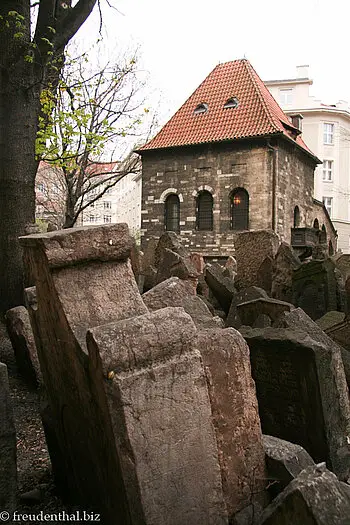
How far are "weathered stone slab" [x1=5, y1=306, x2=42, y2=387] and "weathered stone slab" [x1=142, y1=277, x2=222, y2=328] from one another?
5.54 feet

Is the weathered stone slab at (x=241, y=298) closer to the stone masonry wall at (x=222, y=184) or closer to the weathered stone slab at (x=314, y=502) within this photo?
the weathered stone slab at (x=314, y=502)

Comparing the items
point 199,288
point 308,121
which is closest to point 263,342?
point 199,288

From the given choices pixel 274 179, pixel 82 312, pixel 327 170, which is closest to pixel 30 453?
pixel 82 312

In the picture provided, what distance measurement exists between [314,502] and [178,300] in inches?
74.6

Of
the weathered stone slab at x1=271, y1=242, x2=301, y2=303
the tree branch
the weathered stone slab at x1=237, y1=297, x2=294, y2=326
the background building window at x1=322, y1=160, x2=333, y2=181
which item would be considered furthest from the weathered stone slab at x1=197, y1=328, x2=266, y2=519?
the background building window at x1=322, y1=160, x2=333, y2=181

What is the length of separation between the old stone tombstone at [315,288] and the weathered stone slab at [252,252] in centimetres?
131

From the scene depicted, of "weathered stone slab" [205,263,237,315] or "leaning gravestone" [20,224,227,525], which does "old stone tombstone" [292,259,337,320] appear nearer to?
"weathered stone slab" [205,263,237,315]

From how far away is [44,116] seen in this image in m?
10.2

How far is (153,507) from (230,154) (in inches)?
868

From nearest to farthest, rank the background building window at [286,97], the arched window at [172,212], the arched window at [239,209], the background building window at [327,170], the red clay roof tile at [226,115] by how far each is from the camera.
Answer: the red clay roof tile at [226,115]
the arched window at [239,209]
the arched window at [172,212]
the background building window at [327,170]
the background building window at [286,97]

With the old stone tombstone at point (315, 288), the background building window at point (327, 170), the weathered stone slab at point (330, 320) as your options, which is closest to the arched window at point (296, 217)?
the old stone tombstone at point (315, 288)

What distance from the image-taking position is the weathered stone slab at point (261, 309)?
472 centimetres

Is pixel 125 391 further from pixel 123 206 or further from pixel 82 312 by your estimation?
pixel 123 206

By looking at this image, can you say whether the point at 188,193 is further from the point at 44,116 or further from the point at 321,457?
the point at 321,457
